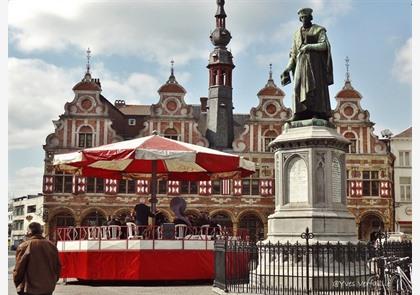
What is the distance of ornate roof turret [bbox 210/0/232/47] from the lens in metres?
34.4

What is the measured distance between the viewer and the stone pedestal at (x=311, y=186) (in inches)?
373

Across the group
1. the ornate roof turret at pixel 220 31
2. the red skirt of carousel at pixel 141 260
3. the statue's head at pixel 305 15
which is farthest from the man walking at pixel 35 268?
the ornate roof turret at pixel 220 31

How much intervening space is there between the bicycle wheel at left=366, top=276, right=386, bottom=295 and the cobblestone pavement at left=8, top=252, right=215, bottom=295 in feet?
8.28

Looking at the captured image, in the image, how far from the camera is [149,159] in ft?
39.8

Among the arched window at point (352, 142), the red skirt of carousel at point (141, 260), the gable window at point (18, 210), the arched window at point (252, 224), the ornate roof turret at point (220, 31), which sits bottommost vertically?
the gable window at point (18, 210)

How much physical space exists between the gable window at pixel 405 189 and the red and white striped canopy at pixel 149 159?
69.7 ft

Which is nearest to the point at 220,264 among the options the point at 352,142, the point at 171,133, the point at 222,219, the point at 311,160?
the point at 311,160

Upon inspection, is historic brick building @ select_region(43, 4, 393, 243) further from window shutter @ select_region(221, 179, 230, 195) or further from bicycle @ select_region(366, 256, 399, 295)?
bicycle @ select_region(366, 256, 399, 295)

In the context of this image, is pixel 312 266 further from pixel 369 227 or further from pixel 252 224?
pixel 369 227

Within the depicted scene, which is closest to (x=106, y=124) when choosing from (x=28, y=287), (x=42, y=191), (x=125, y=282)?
(x=42, y=191)

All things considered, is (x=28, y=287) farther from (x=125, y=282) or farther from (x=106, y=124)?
(x=106, y=124)

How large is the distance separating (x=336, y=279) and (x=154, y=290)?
133 inches

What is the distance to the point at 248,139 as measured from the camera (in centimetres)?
3189

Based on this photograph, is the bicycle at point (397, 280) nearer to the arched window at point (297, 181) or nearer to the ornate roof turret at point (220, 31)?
the arched window at point (297, 181)
